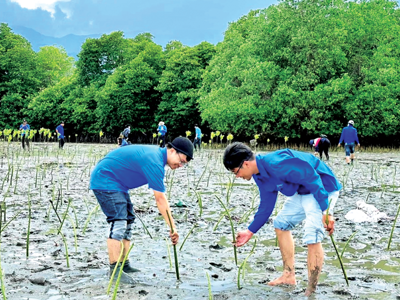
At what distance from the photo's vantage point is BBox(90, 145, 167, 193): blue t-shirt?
4336mm

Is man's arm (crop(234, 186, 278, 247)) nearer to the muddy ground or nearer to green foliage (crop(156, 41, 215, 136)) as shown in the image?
the muddy ground

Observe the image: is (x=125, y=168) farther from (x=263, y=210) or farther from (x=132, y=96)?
(x=132, y=96)

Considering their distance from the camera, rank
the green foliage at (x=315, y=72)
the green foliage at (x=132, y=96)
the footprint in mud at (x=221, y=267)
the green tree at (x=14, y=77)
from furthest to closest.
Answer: the green tree at (x=14, y=77), the green foliage at (x=132, y=96), the green foliage at (x=315, y=72), the footprint in mud at (x=221, y=267)

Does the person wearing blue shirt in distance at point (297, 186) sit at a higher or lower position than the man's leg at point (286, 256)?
higher

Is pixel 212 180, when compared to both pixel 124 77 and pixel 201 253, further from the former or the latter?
pixel 124 77

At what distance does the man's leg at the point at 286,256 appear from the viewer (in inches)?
173

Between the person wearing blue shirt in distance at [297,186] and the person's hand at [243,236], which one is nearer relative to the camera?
the person wearing blue shirt in distance at [297,186]

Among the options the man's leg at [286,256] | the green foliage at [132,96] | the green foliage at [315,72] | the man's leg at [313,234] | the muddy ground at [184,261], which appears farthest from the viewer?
the green foliage at [132,96]

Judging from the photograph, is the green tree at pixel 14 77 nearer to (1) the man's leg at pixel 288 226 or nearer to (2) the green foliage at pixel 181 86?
(2) the green foliage at pixel 181 86

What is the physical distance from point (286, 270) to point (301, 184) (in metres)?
0.95

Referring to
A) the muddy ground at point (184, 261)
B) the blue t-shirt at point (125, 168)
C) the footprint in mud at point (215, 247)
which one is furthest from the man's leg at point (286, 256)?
the footprint in mud at point (215, 247)

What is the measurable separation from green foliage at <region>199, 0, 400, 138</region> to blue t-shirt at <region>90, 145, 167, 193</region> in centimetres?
2830

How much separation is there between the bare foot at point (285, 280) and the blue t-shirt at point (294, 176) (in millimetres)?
838

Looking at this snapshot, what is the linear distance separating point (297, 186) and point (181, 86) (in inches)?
1755
